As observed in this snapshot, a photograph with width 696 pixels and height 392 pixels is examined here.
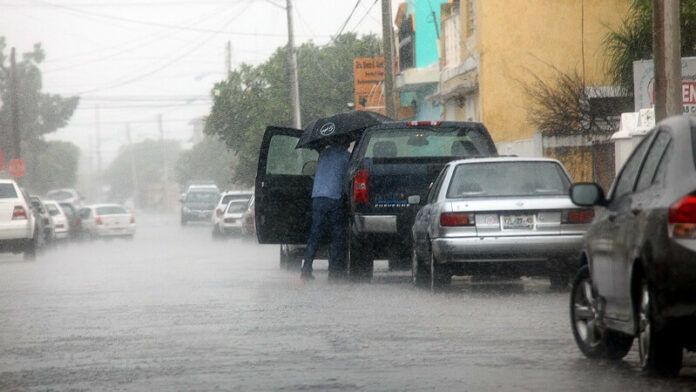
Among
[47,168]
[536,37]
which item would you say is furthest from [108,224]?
[47,168]

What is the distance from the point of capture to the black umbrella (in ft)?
61.0

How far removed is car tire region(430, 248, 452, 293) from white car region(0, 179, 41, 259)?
16.2 meters

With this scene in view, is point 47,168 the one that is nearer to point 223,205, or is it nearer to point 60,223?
point 223,205

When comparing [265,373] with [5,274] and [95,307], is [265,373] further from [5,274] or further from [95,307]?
[5,274]

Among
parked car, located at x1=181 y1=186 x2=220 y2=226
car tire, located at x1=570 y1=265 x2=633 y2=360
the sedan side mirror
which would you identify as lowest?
parked car, located at x1=181 y1=186 x2=220 y2=226

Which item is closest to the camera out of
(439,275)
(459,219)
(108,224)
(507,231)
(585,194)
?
(585,194)

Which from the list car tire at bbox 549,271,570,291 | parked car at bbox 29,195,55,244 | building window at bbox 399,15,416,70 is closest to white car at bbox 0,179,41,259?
parked car at bbox 29,195,55,244

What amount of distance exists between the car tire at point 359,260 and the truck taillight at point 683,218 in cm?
1040

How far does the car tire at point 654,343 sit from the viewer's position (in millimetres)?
7996

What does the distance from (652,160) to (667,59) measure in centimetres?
799

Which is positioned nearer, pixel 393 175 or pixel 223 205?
pixel 393 175

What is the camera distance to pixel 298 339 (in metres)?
11.1

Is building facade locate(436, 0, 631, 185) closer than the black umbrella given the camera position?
No

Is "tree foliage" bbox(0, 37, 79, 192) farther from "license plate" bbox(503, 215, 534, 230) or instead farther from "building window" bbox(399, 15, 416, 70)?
"license plate" bbox(503, 215, 534, 230)
